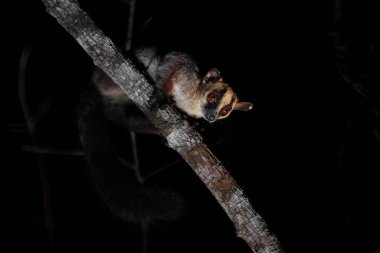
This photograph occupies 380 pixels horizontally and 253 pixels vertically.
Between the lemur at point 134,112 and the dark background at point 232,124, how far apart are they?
275 centimetres

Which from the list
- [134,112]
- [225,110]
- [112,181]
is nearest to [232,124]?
[134,112]

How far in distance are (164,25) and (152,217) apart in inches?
203

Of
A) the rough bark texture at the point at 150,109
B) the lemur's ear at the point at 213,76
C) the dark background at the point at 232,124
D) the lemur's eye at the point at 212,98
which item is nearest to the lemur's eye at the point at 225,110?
the lemur's eye at the point at 212,98

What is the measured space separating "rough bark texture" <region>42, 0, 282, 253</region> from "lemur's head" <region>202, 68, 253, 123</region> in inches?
42.7

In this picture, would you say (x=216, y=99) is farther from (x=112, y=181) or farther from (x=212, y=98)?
(x=112, y=181)

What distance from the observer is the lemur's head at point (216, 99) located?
3.72 meters

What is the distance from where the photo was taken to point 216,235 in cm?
823

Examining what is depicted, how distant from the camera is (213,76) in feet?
12.5

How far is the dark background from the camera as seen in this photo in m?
7.32

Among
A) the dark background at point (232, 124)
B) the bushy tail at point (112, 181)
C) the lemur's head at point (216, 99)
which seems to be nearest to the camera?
the bushy tail at point (112, 181)

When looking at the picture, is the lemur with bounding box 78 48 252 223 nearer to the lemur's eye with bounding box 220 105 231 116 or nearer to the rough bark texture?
the lemur's eye with bounding box 220 105 231 116

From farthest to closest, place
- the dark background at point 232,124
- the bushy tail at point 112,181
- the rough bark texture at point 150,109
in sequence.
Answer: the dark background at point 232,124 < the bushy tail at point 112,181 < the rough bark texture at point 150,109

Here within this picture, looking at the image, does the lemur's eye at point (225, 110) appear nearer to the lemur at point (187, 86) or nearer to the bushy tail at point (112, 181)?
the lemur at point (187, 86)

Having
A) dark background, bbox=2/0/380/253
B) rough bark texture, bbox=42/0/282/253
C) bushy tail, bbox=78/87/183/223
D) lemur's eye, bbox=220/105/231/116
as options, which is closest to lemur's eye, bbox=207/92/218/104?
lemur's eye, bbox=220/105/231/116
